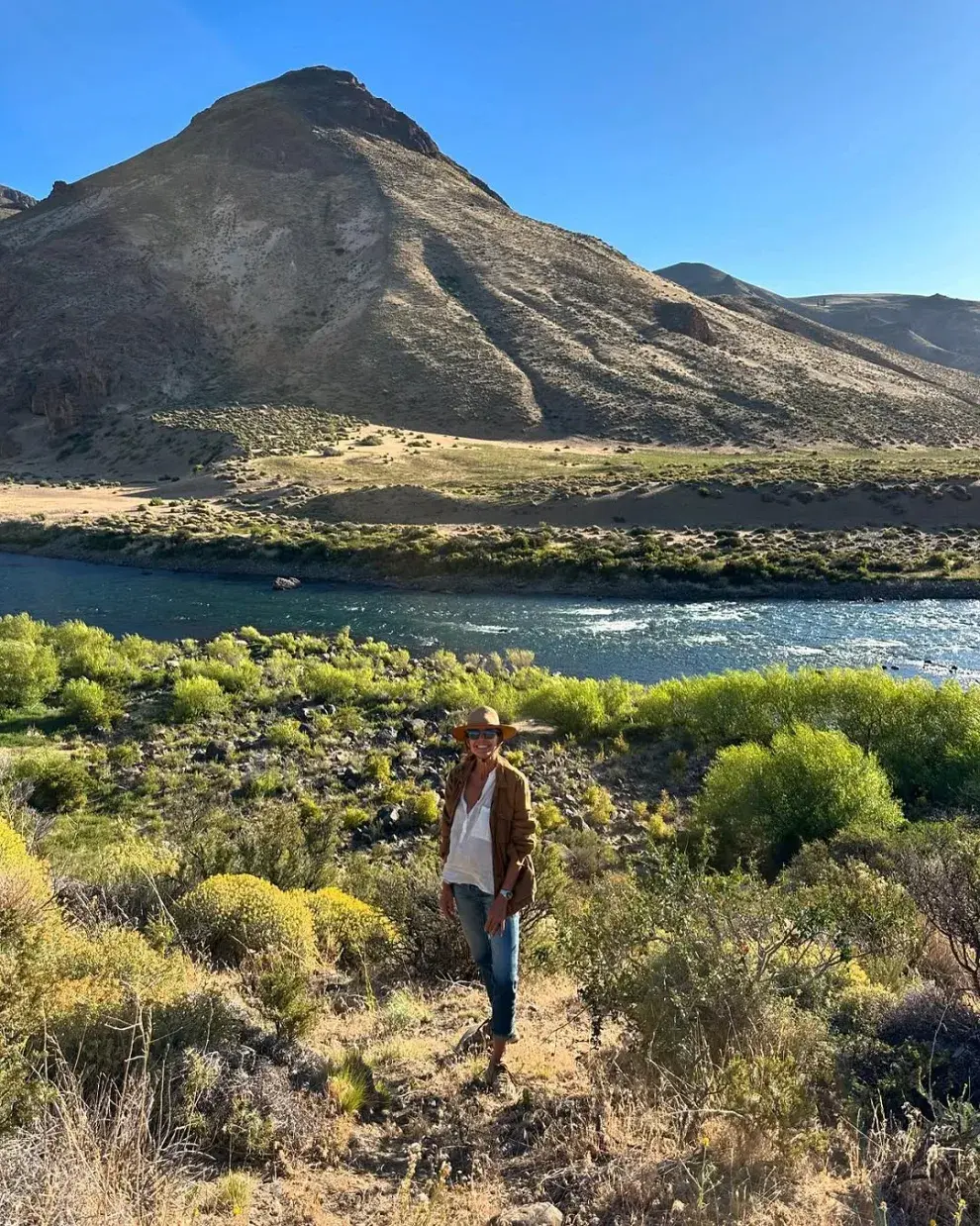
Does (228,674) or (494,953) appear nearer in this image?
(494,953)

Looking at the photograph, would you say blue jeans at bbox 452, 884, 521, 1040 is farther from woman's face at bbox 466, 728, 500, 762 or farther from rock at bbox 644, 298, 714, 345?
rock at bbox 644, 298, 714, 345

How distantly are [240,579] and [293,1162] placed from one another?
107 ft

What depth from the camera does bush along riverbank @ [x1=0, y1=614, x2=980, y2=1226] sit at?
2939 mm

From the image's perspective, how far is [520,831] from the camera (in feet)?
13.6

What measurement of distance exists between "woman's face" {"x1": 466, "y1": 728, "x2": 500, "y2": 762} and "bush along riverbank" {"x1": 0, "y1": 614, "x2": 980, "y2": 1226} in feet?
4.97

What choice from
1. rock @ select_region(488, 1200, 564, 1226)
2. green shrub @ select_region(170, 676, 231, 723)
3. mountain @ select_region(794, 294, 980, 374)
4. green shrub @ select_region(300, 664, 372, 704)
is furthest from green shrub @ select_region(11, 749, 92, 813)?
mountain @ select_region(794, 294, 980, 374)

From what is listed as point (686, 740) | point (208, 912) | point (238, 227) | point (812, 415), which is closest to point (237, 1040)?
point (208, 912)

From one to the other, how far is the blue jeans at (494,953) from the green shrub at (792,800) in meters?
6.33

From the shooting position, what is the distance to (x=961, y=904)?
5.28 m

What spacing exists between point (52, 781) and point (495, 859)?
29.7 feet

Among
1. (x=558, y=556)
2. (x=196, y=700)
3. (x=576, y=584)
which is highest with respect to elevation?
(x=558, y=556)

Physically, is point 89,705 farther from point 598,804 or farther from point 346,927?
point 346,927

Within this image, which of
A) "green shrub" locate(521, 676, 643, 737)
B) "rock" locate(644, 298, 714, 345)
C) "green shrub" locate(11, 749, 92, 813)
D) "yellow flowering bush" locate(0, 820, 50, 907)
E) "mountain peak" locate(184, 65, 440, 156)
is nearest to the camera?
"yellow flowering bush" locate(0, 820, 50, 907)

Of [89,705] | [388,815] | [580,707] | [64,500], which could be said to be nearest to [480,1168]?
[388,815]
